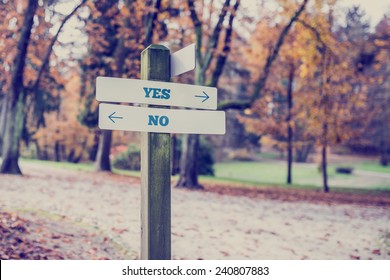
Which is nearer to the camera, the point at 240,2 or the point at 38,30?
the point at 38,30

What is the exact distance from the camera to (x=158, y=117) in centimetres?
286

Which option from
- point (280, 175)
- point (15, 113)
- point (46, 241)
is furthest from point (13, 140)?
point (280, 175)

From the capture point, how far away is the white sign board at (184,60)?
9.53 ft

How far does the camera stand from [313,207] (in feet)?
37.1

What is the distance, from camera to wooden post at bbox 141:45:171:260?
2941mm

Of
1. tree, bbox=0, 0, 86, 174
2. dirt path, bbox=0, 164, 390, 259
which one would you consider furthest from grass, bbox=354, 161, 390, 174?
tree, bbox=0, 0, 86, 174

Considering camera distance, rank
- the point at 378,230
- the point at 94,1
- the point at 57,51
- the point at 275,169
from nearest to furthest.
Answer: the point at 378,230 < the point at 94,1 < the point at 57,51 < the point at 275,169

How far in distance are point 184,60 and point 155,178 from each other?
97 centimetres

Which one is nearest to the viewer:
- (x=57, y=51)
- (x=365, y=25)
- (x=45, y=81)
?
(x=57, y=51)

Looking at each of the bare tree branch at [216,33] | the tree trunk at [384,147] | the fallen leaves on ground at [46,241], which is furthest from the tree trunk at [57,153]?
the tree trunk at [384,147]

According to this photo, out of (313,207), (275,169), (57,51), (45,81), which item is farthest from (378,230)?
(275,169)

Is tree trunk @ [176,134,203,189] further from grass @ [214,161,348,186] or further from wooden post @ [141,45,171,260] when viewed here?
grass @ [214,161,348,186]

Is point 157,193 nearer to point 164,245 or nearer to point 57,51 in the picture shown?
point 164,245
